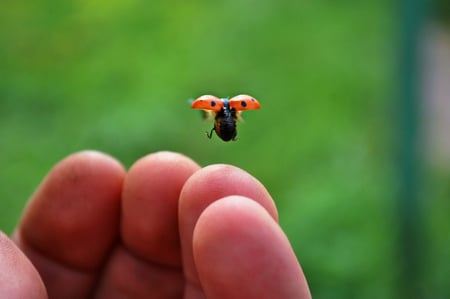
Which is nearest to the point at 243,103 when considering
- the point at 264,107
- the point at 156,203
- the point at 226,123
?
the point at 226,123

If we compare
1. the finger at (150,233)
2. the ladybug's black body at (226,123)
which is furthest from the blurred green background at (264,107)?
the ladybug's black body at (226,123)

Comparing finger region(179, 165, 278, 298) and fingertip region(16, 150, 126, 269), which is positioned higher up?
finger region(179, 165, 278, 298)

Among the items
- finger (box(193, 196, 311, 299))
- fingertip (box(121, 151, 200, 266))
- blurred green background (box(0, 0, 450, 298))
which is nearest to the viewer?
finger (box(193, 196, 311, 299))

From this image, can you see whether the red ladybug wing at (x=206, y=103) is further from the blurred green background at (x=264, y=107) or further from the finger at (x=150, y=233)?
the blurred green background at (x=264, y=107)

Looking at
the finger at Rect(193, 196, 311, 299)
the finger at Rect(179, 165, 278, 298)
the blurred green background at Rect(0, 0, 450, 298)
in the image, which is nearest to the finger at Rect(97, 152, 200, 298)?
the finger at Rect(179, 165, 278, 298)

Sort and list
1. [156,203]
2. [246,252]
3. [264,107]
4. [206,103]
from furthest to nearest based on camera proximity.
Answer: [264,107], [156,203], [206,103], [246,252]

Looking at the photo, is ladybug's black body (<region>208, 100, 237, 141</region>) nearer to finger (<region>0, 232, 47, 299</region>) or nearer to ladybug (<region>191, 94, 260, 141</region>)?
ladybug (<region>191, 94, 260, 141</region>)

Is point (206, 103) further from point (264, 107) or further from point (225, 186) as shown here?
point (264, 107)
